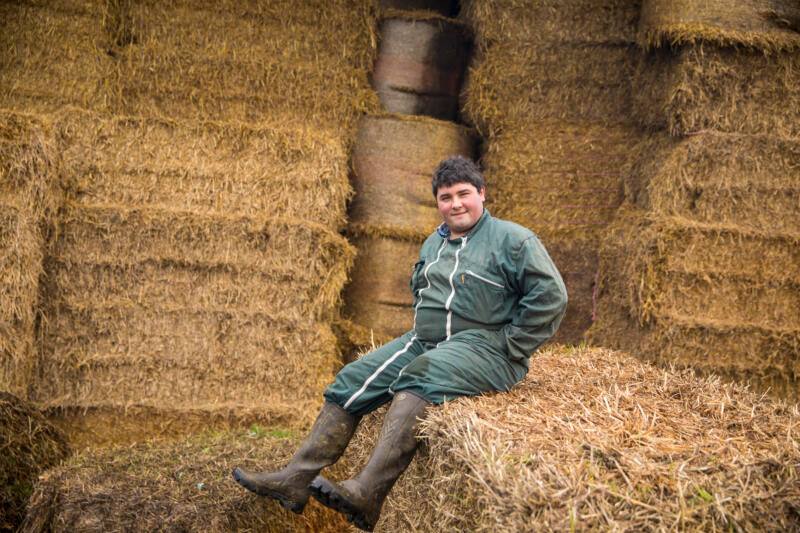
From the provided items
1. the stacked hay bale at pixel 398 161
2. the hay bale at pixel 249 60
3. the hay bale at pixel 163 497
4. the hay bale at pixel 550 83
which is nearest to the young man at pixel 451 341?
the hay bale at pixel 163 497

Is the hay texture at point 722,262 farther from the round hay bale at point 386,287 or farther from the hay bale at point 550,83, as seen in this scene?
the round hay bale at point 386,287

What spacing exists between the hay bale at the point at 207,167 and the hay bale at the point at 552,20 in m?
1.57

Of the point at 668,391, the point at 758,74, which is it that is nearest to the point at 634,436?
the point at 668,391

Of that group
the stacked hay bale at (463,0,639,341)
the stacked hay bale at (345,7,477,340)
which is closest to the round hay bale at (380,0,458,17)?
the stacked hay bale at (345,7,477,340)

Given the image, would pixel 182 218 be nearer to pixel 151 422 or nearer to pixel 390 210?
pixel 151 422

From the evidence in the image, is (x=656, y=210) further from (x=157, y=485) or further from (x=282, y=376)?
(x=157, y=485)

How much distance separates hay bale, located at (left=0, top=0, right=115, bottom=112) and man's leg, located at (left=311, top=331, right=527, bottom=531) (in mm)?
3541

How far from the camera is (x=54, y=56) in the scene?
5527 millimetres

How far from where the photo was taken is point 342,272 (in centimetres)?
551

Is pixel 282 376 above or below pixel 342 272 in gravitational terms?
below

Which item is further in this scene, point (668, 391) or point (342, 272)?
point (342, 272)

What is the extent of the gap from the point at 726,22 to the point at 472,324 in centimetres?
330

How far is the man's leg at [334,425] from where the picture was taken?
3.33 m

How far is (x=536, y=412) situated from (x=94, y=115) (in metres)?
3.89
